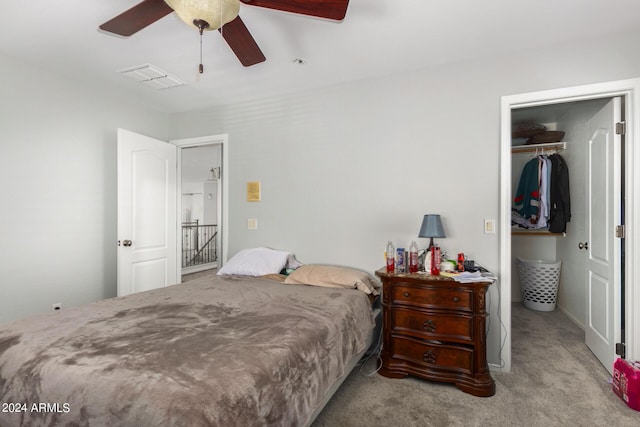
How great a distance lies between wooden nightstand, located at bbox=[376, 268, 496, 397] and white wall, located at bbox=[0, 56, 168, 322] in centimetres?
281

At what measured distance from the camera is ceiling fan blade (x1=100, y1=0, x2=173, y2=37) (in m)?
1.56

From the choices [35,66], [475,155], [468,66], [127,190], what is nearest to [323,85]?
[468,66]

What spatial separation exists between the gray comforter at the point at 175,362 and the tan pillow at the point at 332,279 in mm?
419

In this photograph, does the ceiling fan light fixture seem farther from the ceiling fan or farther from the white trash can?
the white trash can

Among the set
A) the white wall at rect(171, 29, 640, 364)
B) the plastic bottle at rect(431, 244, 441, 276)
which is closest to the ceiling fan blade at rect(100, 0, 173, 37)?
the white wall at rect(171, 29, 640, 364)

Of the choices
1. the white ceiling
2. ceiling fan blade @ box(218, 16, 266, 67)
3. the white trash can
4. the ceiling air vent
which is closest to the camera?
ceiling fan blade @ box(218, 16, 266, 67)

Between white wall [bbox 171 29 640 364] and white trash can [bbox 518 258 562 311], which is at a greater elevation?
white wall [bbox 171 29 640 364]

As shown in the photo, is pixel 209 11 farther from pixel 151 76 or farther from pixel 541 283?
pixel 541 283

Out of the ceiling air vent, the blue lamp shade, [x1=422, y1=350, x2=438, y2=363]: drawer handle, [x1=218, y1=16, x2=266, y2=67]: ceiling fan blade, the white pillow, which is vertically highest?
the ceiling air vent

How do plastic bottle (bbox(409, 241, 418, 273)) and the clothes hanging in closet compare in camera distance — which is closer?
plastic bottle (bbox(409, 241, 418, 273))

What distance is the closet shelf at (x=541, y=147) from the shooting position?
3.98 m

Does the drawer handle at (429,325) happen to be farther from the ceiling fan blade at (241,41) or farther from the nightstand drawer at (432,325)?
the ceiling fan blade at (241,41)

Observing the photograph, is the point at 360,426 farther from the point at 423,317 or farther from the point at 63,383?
the point at 63,383

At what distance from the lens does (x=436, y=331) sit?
2.22 meters
